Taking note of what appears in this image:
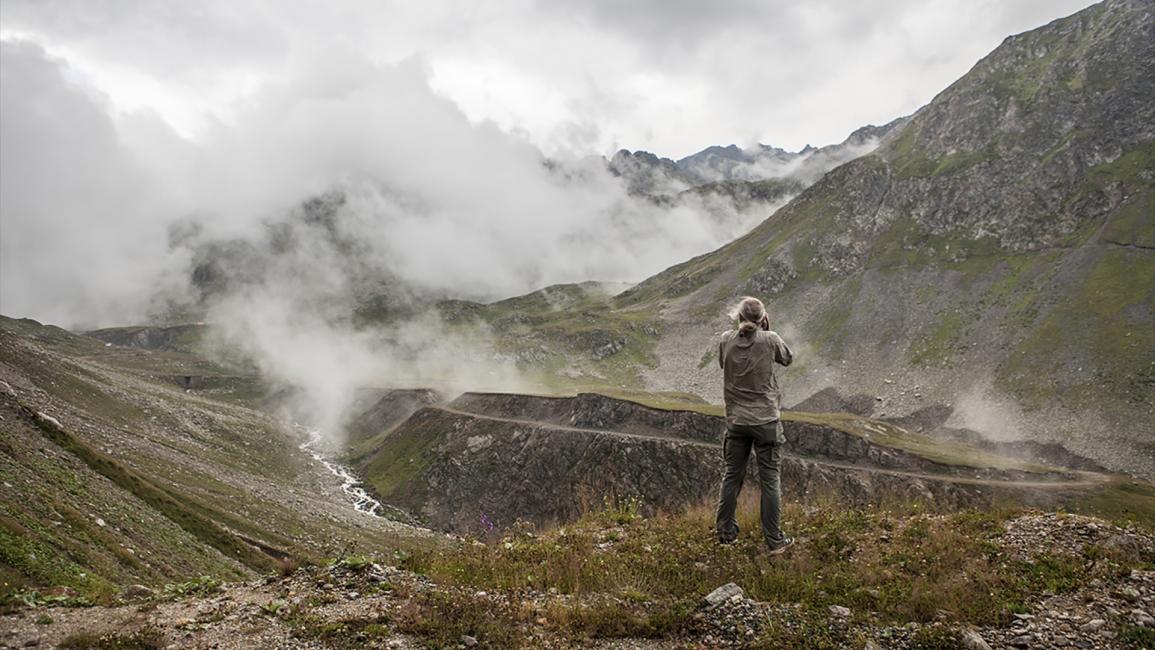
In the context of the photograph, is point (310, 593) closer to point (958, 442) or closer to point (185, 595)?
point (185, 595)

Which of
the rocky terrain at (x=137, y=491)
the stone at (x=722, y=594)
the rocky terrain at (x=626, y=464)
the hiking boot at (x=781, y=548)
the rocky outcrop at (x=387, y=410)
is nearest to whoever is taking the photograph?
the stone at (x=722, y=594)

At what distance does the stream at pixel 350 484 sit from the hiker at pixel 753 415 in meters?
87.0

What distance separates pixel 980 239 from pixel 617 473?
150m

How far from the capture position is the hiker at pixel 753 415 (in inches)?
499

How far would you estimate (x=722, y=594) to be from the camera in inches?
415

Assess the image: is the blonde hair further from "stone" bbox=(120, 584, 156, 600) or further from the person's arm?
"stone" bbox=(120, 584, 156, 600)

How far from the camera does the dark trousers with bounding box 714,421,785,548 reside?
12.6 meters

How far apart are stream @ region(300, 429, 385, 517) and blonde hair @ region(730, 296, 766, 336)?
88.1m

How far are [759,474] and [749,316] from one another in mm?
3328

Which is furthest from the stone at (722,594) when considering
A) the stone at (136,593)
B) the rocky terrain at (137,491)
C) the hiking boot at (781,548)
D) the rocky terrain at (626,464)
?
the rocky terrain at (626,464)

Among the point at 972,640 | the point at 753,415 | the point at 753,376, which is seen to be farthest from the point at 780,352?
the point at 972,640

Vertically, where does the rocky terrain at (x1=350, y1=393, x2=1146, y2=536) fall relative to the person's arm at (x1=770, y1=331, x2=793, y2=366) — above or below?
below

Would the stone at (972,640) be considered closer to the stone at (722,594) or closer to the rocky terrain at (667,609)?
the rocky terrain at (667,609)

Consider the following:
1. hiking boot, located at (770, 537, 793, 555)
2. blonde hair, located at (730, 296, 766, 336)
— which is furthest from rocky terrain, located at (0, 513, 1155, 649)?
blonde hair, located at (730, 296, 766, 336)
